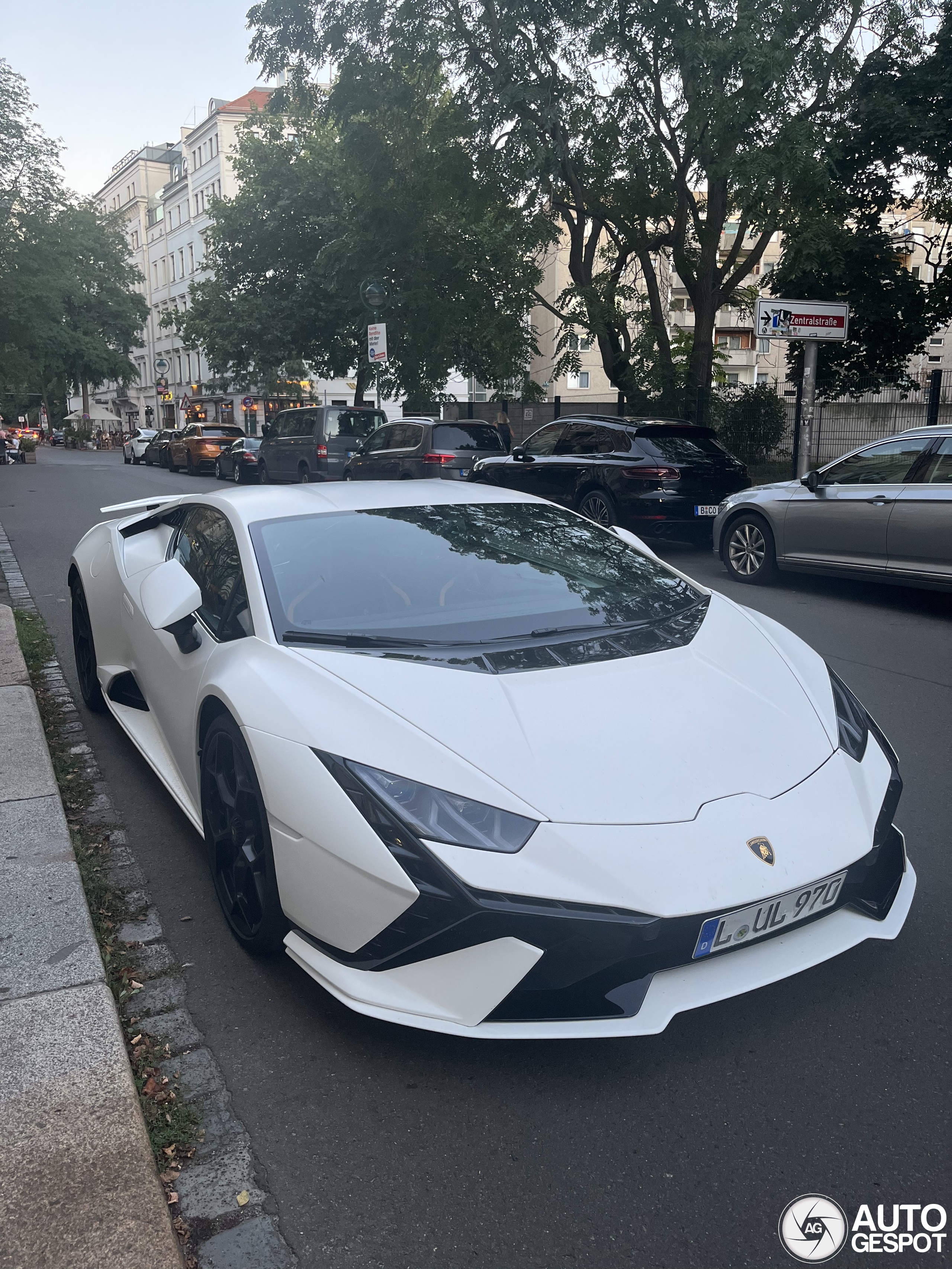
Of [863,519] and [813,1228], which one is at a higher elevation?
[863,519]

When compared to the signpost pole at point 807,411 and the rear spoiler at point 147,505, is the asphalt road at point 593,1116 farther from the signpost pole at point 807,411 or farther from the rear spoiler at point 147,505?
the signpost pole at point 807,411

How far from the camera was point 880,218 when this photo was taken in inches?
755

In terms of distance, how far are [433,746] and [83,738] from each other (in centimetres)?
339

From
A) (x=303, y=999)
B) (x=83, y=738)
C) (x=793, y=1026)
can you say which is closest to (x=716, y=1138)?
(x=793, y=1026)

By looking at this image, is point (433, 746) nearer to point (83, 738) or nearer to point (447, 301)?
point (83, 738)

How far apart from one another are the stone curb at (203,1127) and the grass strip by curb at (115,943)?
0.07 feet

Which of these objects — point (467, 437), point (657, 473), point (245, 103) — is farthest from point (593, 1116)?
point (245, 103)

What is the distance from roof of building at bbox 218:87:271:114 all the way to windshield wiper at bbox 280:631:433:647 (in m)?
69.9

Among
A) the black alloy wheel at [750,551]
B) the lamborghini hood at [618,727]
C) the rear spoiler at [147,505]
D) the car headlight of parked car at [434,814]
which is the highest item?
the rear spoiler at [147,505]

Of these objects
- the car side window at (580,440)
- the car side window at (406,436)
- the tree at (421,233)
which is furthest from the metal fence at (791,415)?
the tree at (421,233)

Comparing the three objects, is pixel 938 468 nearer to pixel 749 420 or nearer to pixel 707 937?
pixel 707 937

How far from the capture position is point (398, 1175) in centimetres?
229

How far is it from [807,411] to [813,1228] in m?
14.7

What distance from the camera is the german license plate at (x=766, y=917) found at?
2443mm
